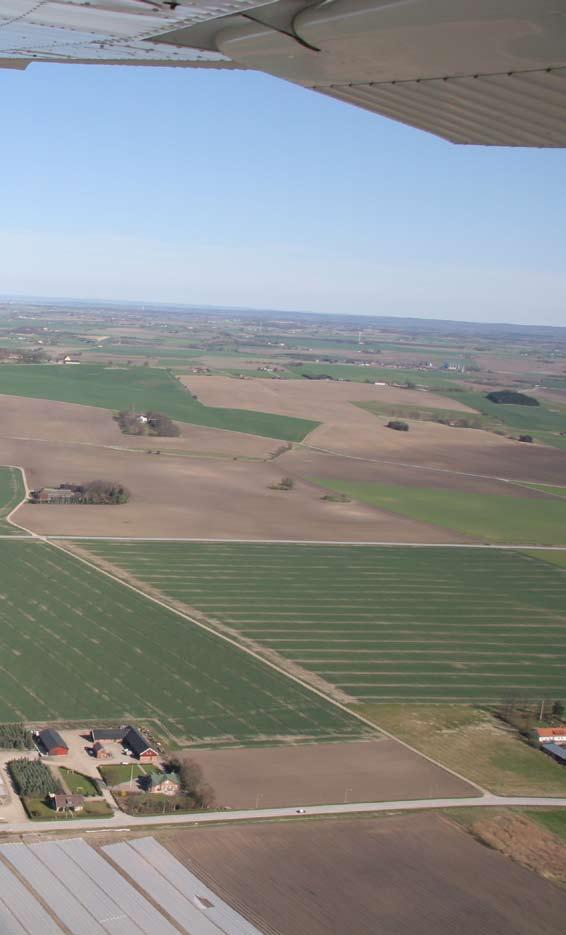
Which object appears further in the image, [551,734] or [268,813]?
[551,734]

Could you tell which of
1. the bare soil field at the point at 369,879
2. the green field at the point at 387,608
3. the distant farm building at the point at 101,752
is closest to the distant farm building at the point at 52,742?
the distant farm building at the point at 101,752

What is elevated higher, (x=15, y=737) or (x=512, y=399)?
(x=512, y=399)

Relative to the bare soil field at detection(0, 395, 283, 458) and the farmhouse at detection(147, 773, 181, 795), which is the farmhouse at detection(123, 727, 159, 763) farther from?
the bare soil field at detection(0, 395, 283, 458)

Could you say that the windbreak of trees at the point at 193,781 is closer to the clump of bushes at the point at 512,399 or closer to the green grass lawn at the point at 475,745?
the green grass lawn at the point at 475,745

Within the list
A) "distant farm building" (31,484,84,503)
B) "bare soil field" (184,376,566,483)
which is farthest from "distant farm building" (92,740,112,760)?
"bare soil field" (184,376,566,483)

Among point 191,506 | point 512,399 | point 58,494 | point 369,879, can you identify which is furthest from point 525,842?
point 512,399

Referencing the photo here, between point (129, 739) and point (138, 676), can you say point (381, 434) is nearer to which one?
point (138, 676)

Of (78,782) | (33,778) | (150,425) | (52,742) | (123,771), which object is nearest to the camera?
(33,778)

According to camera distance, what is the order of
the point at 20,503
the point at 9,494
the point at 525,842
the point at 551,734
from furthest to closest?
the point at 9,494 < the point at 20,503 < the point at 551,734 < the point at 525,842
